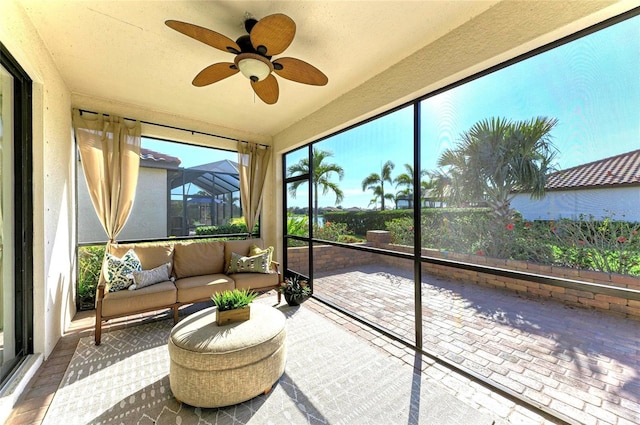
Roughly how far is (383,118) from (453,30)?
3.19 feet

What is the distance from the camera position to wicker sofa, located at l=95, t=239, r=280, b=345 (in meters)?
2.61

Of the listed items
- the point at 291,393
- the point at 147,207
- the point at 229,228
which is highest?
the point at 147,207

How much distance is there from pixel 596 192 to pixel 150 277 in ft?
13.3

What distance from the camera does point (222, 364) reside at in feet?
5.40

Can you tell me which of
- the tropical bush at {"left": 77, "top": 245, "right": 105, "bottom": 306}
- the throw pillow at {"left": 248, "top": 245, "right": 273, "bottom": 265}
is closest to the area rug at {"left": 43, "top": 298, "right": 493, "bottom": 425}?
the tropical bush at {"left": 77, "top": 245, "right": 105, "bottom": 306}

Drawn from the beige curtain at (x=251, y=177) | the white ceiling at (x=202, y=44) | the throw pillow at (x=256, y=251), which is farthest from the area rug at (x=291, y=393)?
the white ceiling at (x=202, y=44)

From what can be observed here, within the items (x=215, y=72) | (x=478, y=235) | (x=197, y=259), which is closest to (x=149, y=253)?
(x=197, y=259)

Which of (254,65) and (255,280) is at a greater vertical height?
(254,65)

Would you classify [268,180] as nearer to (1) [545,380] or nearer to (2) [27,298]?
(2) [27,298]

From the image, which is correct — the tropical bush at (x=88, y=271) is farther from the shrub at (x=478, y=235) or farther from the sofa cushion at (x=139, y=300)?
the shrub at (x=478, y=235)

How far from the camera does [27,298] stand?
212 centimetres

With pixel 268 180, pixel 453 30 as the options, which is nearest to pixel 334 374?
pixel 453 30

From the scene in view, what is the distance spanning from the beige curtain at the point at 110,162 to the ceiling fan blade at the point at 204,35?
2.49 m

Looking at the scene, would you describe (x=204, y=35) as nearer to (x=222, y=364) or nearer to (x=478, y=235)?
(x=222, y=364)
